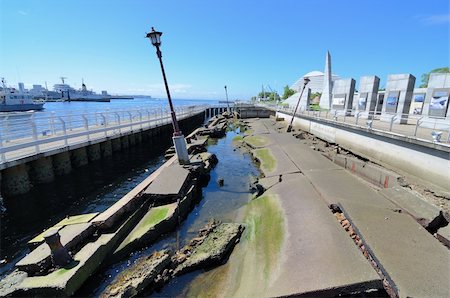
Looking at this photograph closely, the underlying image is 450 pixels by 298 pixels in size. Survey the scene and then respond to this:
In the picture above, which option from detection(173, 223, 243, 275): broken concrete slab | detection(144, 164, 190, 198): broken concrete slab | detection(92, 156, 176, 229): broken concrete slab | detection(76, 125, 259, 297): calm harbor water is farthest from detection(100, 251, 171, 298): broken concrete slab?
detection(144, 164, 190, 198): broken concrete slab

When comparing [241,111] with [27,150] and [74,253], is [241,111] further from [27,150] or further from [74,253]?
[74,253]

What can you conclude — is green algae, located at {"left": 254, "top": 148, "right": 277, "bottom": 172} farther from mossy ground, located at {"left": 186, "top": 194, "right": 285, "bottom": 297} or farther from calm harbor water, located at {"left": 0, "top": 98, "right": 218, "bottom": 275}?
calm harbor water, located at {"left": 0, "top": 98, "right": 218, "bottom": 275}

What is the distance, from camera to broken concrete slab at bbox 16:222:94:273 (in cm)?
489

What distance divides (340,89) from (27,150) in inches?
983

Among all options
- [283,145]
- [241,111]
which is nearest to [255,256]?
[283,145]

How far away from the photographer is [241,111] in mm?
45219

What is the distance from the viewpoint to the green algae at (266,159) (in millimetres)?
12180

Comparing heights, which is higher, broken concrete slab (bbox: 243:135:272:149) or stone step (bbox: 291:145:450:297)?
stone step (bbox: 291:145:450:297)

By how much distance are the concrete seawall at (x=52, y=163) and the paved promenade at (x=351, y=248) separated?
32.4 ft

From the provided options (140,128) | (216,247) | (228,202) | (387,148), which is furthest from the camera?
(140,128)

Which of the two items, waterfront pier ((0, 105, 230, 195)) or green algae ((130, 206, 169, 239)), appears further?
waterfront pier ((0, 105, 230, 195))

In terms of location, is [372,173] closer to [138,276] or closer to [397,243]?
[397,243]

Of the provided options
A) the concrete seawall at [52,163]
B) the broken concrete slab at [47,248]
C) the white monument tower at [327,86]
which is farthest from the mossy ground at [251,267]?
the white monument tower at [327,86]

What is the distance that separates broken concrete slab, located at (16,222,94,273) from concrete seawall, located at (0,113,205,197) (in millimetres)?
4965
